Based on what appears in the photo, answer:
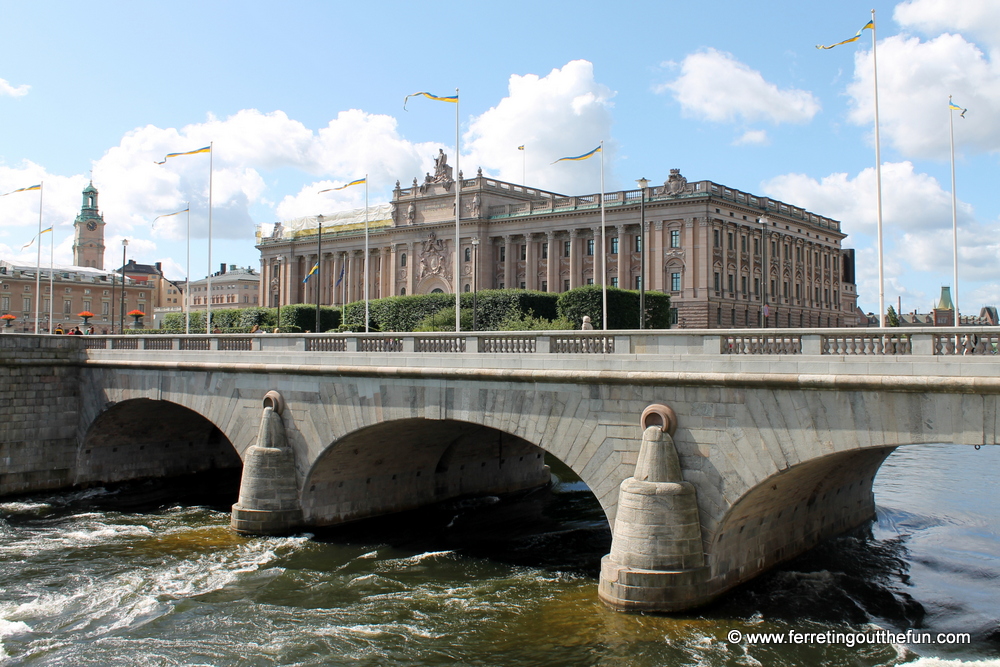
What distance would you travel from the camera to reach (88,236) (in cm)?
17538

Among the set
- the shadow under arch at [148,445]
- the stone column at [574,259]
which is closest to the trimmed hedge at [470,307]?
the stone column at [574,259]

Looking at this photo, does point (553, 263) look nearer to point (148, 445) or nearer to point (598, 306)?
point (598, 306)

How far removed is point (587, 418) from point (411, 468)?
12.3 metres

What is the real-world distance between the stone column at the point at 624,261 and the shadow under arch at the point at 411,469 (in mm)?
50430

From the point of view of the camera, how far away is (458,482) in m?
33.8

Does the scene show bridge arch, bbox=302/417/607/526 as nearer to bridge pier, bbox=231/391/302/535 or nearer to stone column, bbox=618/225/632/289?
bridge pier, bbox=231/391/302/535

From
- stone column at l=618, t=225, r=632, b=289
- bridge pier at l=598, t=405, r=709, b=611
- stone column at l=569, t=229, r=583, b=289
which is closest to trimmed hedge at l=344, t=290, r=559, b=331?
stone column at l=618, t=225, r=632, b=289

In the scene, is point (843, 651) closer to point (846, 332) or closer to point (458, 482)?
point (846, 332)

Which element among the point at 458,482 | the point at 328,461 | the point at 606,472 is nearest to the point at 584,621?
the point at 606,472

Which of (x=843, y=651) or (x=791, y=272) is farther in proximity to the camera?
(x=791, y=272)

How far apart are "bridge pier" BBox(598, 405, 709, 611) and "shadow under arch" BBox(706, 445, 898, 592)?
718 millimetres

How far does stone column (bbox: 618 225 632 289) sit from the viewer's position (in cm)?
8550

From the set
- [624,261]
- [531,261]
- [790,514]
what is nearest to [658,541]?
[790,514]

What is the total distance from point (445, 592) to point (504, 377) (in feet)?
18.9
